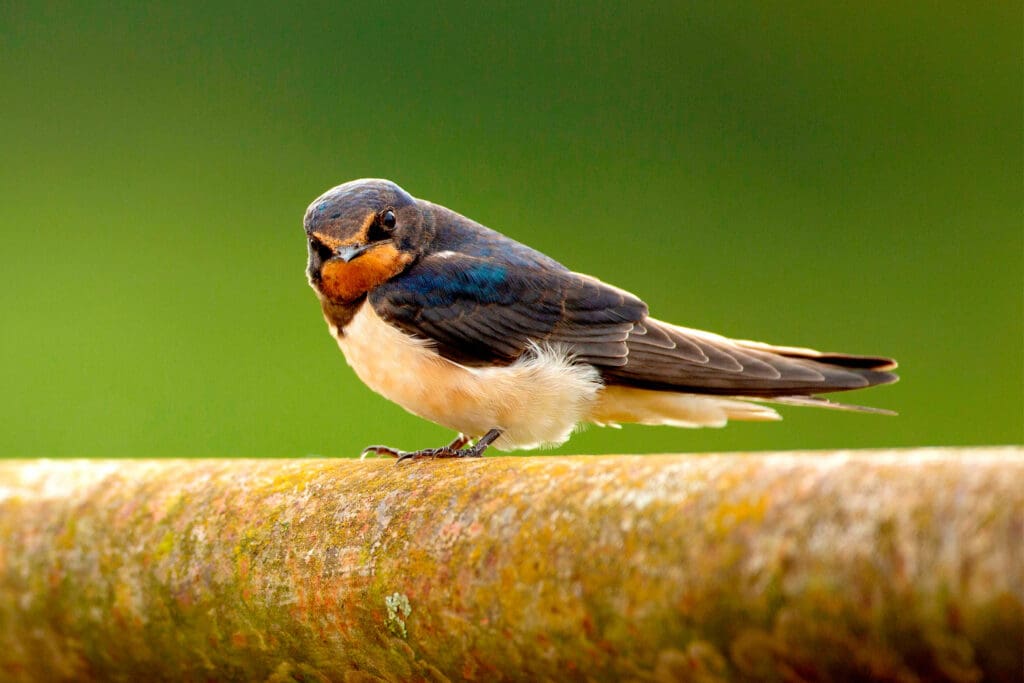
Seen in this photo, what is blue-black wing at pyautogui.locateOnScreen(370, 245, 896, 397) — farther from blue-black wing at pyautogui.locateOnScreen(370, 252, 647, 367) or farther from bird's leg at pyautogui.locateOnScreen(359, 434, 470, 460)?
bird's leg at pyautogui.locateOnScreen(359, 434, 470, 460)

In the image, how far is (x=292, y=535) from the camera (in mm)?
1368

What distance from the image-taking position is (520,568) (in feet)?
3.60

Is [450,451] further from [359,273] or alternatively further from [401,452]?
[359,273]

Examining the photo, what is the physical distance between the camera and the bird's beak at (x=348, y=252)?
214 centimetres

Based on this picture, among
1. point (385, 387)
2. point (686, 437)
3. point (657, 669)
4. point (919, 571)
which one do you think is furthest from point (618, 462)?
point (686, 437)

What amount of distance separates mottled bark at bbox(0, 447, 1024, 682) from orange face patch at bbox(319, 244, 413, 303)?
597 mm

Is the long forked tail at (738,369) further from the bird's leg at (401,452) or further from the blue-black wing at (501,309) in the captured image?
the bird's leg at (401,452)

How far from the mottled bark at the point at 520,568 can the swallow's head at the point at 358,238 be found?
591 millimetres

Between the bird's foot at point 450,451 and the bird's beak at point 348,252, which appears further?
the bird's beak at point 348,252

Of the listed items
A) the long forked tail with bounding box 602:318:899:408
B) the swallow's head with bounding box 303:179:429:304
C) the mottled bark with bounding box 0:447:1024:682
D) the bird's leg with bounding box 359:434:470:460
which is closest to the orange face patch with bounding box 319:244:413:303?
the swallow's head with bounding box 303:179:429:304

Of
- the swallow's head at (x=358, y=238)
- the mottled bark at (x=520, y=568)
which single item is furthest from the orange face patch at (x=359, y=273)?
the mottled bark at (x=520, y=568)

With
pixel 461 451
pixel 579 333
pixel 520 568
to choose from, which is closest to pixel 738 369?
pixel 579 333

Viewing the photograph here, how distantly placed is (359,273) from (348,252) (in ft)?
0.20

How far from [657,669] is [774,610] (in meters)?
0.15
